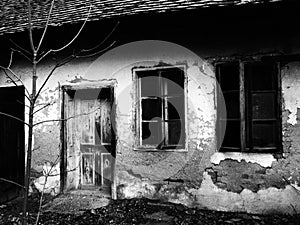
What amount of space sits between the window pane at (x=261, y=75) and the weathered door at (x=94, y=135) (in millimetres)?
2635

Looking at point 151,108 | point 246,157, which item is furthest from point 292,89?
point 151,108

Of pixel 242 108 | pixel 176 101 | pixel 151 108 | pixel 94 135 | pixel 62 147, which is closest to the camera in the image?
pixel 242 108

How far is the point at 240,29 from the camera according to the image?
5.11m

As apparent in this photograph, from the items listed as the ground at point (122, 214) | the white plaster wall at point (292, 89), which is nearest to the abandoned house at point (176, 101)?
the white plaster wall at point (292, 89)

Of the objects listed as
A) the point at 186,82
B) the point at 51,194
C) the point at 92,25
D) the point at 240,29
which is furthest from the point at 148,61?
the point at 51,194

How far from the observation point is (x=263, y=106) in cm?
498

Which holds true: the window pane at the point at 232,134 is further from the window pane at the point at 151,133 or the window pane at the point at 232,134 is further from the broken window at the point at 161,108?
the window pane at the point at 151,133

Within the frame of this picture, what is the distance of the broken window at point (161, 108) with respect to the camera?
5.53 m

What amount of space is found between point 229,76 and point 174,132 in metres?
1.35

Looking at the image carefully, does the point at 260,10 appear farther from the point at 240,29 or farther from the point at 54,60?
the point at 54,60

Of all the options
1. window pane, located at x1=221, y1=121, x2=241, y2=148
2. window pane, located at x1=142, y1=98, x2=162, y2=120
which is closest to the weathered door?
window pane, located at x1=142, y1=98, x2=162, y2=120

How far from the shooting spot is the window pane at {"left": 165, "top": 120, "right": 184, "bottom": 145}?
18.1ft

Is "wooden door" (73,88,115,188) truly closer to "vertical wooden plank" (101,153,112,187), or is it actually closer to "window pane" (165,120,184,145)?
"vertical wooden plank" (101,153,112,187)

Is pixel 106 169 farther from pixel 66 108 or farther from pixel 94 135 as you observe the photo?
pixel 66 108
